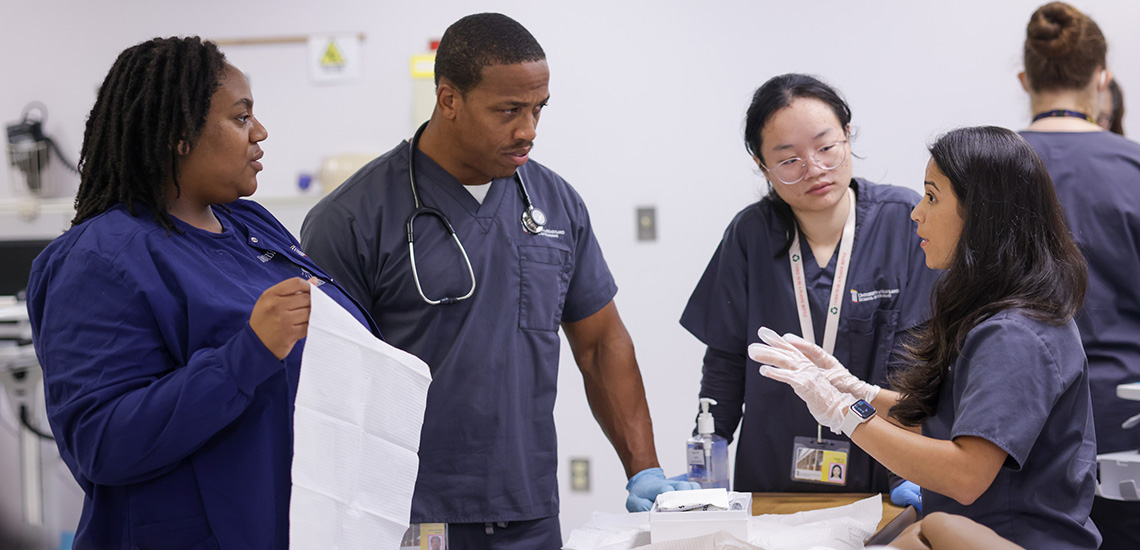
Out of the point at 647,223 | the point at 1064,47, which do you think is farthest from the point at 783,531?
the point at 647,223

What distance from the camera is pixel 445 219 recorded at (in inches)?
72.9

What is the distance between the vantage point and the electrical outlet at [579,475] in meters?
3.73

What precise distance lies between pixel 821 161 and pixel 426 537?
1.15 meters

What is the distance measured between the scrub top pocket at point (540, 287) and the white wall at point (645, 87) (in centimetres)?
169

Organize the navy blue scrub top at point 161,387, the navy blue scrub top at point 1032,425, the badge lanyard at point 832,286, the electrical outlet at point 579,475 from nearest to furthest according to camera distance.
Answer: the navy blue scrub top at point 161,387, the navy blue scrub top at point 1032,425, the badge lanyard at point 832,286, the electrical outlet at point 579,475

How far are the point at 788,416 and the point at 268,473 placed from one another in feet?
3.82

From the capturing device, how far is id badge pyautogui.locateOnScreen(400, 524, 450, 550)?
5.79ft

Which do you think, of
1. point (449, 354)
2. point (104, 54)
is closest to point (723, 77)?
point (449, 354)

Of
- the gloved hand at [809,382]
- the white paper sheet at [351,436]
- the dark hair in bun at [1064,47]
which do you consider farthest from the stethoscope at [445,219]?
the dark hair in bun at [1064,47]

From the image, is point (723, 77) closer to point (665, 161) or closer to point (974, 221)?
point (665, 161)

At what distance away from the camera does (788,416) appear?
202cm

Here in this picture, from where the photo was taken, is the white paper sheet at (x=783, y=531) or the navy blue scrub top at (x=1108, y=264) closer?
the white paper sheet at (x=783, y=531)

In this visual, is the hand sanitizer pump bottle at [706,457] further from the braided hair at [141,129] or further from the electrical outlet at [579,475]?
the electrical outlet at [579,475]

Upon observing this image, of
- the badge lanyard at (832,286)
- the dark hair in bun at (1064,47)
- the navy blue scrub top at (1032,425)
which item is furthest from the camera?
the dark hair in bun at (1064,47)
